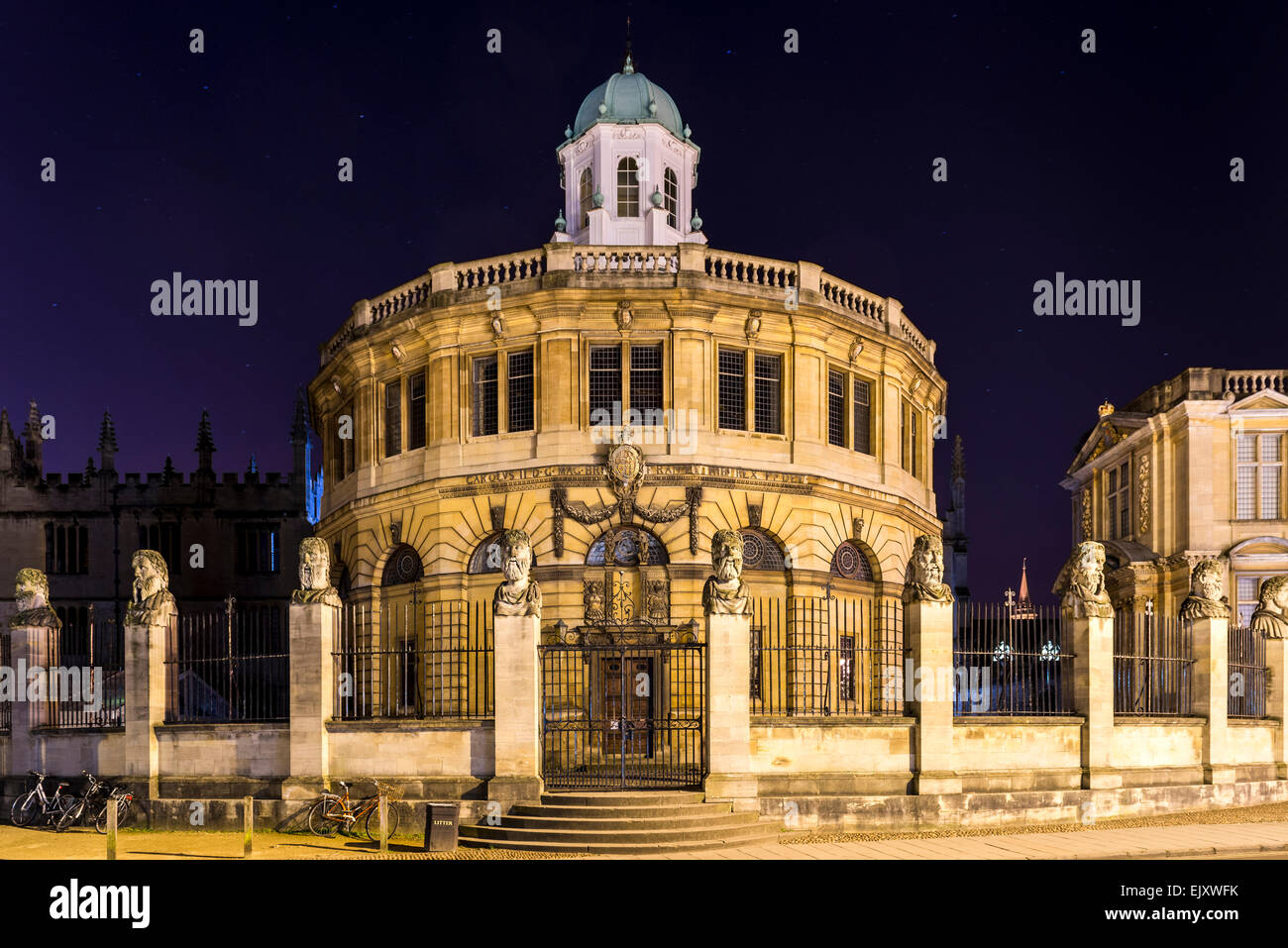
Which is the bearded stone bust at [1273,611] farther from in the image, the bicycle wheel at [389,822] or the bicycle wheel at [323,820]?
the bicycle wheel at [323,820]

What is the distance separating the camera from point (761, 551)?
30.7 m

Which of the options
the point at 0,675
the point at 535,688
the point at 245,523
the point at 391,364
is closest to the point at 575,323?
the point at 391,364

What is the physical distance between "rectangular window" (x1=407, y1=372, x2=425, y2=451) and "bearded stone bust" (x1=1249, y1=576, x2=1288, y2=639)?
840 inches

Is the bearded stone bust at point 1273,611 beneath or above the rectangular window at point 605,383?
beneath

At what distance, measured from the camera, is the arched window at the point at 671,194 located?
138ft

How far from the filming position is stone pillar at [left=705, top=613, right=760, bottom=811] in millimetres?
20047

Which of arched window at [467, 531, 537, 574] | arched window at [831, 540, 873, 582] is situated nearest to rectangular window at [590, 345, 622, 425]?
arched window at [467, 531, 537, 574]

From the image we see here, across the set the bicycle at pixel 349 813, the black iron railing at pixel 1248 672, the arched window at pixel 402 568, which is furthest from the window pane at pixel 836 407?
the bicycle at pixel 349 813

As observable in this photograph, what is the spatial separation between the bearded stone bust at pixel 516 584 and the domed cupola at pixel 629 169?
21776mm

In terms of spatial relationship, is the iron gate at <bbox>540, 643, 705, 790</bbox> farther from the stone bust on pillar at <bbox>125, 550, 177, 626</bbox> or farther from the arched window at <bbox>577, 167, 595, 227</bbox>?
the arched window at <bbox>577, 167, 595, 227</bbox>

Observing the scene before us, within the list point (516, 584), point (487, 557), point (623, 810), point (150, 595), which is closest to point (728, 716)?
point (623, 810)

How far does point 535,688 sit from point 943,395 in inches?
925

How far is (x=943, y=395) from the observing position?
3975cm

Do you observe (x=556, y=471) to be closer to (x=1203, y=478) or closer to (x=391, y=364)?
(x=391, y=364)
